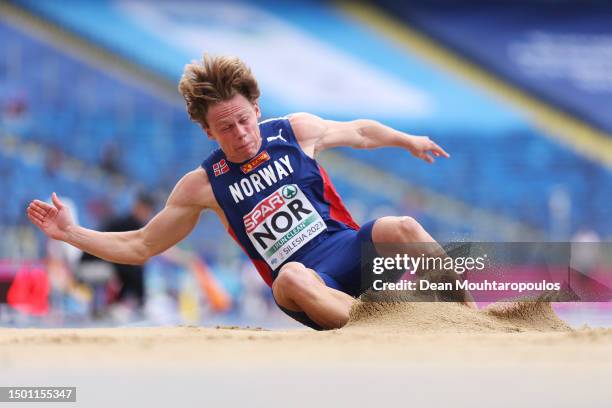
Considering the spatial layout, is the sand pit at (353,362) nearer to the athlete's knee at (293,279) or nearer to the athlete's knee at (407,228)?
the athlete's knee at (293,279)

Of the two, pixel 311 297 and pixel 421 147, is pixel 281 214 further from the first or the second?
pixel 421 147

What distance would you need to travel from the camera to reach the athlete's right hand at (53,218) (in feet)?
21.5

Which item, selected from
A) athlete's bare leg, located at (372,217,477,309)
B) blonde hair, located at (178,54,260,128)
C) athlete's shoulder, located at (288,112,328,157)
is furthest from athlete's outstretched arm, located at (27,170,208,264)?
athlete's bare leg, located at (372,217,477,309)

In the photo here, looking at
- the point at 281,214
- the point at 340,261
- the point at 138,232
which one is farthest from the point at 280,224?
the point at 138,232

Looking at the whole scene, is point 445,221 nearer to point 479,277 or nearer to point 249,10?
point 249,10

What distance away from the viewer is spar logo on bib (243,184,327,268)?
21.2 ft

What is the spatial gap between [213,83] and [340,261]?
137 centimetres

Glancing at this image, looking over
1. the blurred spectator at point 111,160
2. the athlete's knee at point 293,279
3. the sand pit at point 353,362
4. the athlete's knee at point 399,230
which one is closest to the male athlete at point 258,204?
the athlete's knee at point 399,230

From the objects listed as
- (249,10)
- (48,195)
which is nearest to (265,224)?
(48,195)

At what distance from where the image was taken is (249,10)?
2664 centimetres

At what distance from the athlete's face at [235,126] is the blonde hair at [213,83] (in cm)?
4

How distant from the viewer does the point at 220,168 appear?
21.4 feet

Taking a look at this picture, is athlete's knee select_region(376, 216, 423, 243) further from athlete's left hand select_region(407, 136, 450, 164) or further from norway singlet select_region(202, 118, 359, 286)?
athlete's left hand select_region(407, 136, 450, 164)

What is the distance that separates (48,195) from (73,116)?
2.80 m
